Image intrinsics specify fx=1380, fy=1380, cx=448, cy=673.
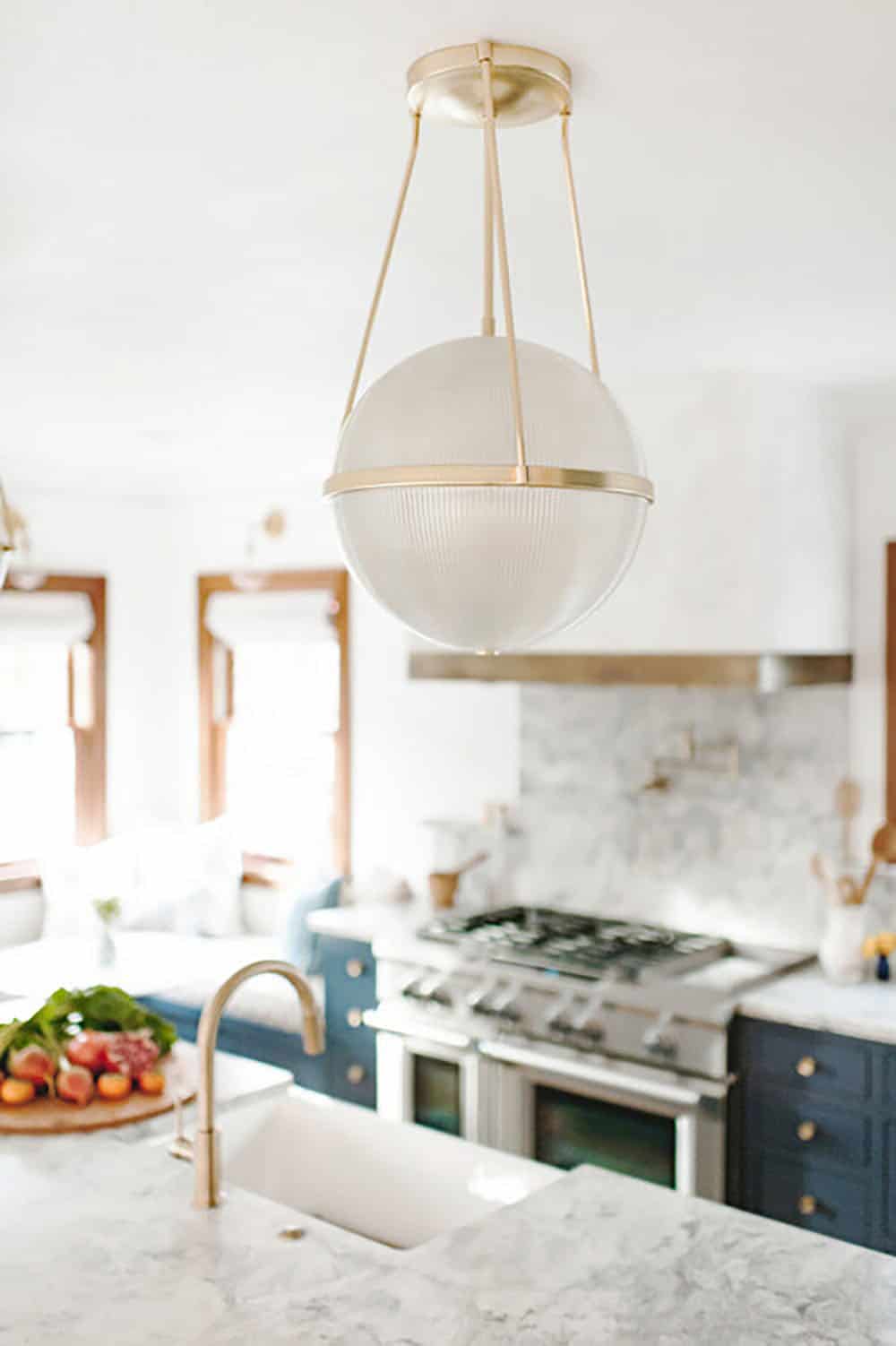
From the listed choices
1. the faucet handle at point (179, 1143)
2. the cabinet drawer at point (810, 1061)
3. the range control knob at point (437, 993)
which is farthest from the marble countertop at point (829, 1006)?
the faucet handle at point (179, 1143)

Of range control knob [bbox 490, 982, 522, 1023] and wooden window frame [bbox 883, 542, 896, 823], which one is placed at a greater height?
wooden window frame [bbox 883, 542, 896, 823]

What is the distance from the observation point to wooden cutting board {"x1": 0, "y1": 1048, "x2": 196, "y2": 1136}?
263 centimetres

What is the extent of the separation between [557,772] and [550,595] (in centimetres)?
350

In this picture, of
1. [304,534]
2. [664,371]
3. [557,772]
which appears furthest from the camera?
[304,534]

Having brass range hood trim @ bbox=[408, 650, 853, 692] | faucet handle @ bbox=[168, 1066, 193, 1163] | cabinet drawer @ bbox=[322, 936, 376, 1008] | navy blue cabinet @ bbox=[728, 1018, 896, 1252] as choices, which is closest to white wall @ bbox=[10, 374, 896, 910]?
brass range hood trim @ bbox=[408, 650, 853, 692]

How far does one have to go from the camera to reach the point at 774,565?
3754mm

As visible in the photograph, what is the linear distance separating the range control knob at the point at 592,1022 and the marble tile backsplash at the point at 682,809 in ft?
2.24

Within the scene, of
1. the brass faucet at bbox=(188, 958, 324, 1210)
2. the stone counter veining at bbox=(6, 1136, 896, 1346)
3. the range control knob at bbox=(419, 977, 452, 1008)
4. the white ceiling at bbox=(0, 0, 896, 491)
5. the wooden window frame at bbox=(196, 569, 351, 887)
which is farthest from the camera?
the wooden window frame at bbox=(196, 569, 351, 887)

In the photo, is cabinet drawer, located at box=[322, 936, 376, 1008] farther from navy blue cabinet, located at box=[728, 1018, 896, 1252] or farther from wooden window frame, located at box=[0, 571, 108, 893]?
wooden window frame, located at box=[0, 571, 108, 893]

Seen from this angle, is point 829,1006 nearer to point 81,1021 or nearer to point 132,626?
point 81,1021

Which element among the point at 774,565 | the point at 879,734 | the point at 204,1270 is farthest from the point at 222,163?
the point at 879,734

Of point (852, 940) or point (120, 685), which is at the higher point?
point (120, 685)

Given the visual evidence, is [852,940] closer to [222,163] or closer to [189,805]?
[222,163]

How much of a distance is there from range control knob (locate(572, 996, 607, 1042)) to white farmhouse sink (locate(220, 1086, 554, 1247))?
1.23 metres
